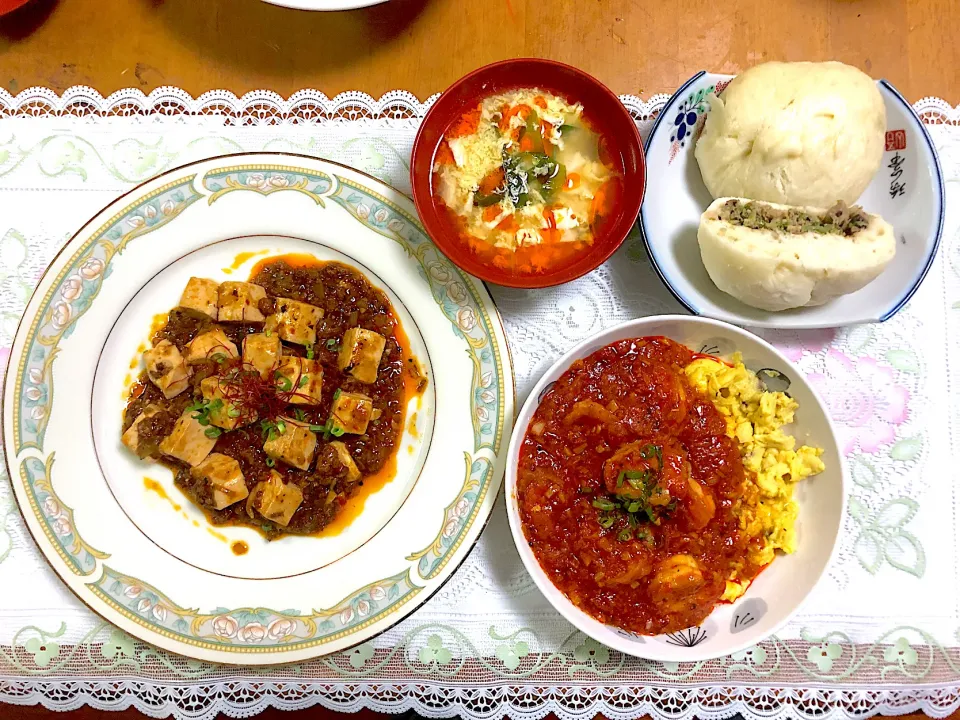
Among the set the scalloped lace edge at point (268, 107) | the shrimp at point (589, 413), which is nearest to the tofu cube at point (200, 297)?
the scalloped lace edge at point (268, 107)

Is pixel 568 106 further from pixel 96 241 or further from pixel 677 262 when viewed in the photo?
pixel 96 241

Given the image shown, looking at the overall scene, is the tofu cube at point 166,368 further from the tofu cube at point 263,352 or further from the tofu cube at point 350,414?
the tofu cube at point 350,414

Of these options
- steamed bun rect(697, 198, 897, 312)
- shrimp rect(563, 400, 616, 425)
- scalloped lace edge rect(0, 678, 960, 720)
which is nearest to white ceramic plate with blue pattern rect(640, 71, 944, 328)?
steamed bun rect(697, 198, 897, 312)

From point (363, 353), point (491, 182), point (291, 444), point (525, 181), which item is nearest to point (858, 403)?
point (525, 181)

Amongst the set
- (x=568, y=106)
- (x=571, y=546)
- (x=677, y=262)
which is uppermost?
(x=568, y=106)

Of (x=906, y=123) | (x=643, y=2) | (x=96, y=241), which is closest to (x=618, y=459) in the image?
(x=906, y=123)

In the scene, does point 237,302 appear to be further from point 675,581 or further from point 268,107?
point 675,581
